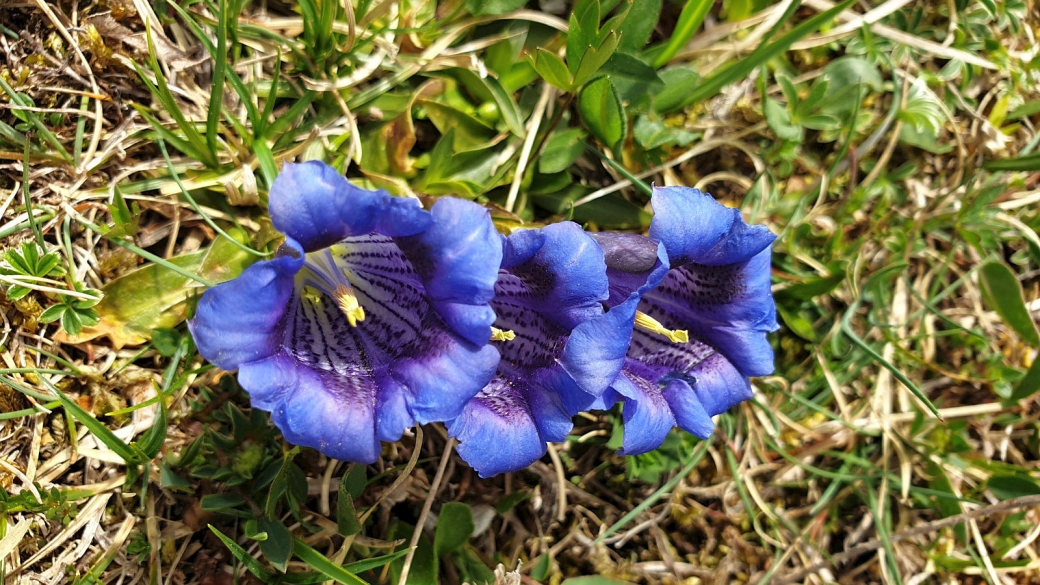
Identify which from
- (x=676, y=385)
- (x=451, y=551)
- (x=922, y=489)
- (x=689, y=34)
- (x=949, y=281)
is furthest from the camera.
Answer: (x=949, y=281)

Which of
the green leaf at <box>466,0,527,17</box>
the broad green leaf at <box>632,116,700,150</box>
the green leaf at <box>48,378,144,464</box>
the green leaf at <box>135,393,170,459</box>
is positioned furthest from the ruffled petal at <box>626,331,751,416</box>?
the green leaf at <box>48,378,144,464</box>

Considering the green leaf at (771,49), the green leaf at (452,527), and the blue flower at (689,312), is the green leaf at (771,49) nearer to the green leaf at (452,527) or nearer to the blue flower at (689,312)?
the blue flower at (689,312)

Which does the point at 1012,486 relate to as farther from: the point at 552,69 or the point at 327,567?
the point at 327,567

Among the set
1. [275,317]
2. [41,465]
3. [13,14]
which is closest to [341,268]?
[275,317]

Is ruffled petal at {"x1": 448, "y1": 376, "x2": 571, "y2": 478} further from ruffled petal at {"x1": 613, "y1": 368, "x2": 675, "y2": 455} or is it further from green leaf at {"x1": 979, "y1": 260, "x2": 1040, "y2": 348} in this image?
green leaf at {"x1": 979, "y1": 260, "x2": 1040, "y2": 348}

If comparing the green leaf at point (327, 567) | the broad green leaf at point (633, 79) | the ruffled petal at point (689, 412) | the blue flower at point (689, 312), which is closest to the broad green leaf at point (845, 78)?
the broad green leaf at point (633, 79)

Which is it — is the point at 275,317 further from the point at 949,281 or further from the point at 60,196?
the point at 949,281

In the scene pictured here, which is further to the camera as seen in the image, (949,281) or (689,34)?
(949,281)
